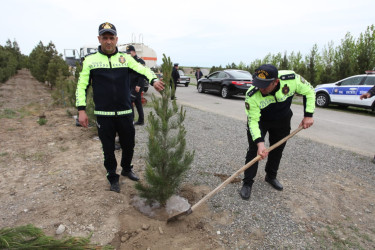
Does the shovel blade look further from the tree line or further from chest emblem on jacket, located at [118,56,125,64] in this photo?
the tree line

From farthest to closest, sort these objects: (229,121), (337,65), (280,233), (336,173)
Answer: (337,65), (229,121), (336,173), (280,233)

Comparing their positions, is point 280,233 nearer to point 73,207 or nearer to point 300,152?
point 73,207

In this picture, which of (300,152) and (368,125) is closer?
(300,152)

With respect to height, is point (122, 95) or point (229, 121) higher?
point (122, 95)

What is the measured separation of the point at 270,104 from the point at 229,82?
1017 cm

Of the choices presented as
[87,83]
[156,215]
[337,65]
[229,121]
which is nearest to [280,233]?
Result: [156,215]

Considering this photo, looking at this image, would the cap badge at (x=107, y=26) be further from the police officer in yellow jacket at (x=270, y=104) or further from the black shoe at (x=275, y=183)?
the black shoe at (x=275, y=183)

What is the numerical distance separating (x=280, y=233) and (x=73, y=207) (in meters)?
2.31

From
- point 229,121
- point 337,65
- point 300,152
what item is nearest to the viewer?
point 300,152

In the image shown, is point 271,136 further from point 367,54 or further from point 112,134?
point 367,54

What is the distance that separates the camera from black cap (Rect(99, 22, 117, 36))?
2.67 meters

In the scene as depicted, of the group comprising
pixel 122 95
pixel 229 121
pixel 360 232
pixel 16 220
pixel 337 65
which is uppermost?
pixel 337 65

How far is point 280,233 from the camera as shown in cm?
255

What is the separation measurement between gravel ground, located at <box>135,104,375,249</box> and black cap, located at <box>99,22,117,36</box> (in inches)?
87.5
